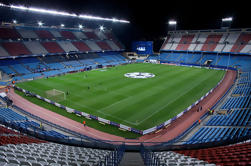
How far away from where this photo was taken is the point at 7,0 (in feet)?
86.2

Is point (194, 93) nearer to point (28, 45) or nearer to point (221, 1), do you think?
point (221, 1)

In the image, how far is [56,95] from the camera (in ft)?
93.4

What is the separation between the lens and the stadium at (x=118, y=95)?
1003 centimetres

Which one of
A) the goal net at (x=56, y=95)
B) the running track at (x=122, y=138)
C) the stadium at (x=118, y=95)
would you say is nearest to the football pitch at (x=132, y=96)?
the stadium at (x=118, y=95)

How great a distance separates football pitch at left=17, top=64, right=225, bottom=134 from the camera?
21.7m

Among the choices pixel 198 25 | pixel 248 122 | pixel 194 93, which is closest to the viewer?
pixel 248 122

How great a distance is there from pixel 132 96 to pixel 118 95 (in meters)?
2.47

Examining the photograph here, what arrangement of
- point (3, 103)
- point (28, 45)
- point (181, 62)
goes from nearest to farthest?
point (3, 103) → point (28, 45) → point (181, 62)

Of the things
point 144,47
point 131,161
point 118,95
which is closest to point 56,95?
point 118,95

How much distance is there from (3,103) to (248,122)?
31028 millimetres

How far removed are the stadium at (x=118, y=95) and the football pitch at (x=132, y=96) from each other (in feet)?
0.53

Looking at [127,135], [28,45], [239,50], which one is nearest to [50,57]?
[28,45]

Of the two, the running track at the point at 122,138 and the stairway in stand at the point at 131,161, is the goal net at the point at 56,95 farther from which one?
the stairway in stand at the point at 131,161

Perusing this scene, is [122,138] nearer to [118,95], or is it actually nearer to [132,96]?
[132,96]
